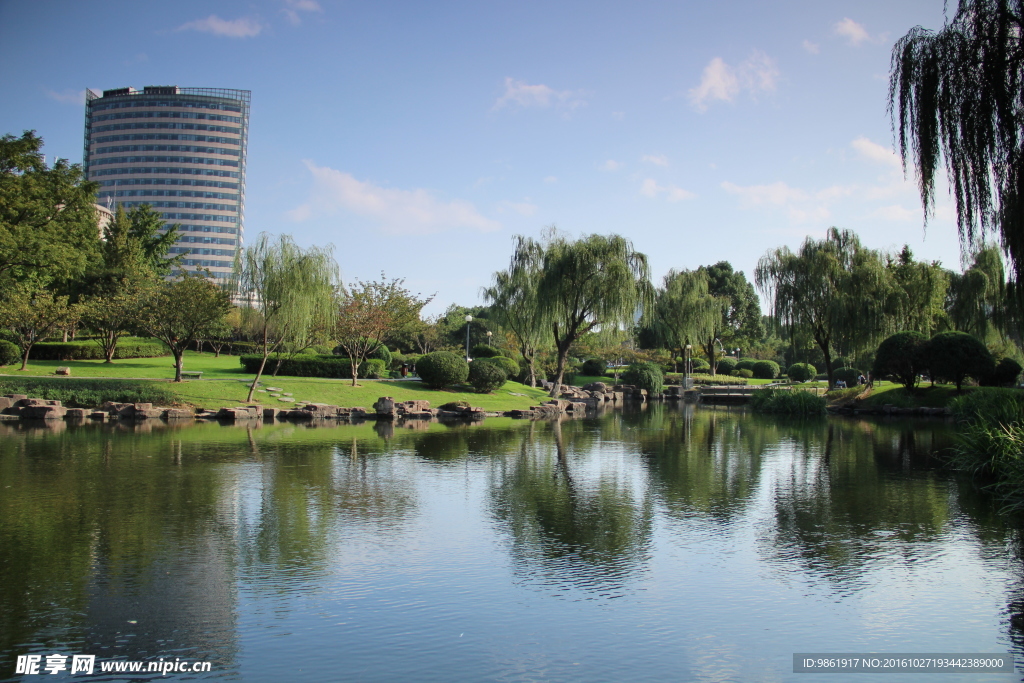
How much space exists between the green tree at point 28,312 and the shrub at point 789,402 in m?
33.2

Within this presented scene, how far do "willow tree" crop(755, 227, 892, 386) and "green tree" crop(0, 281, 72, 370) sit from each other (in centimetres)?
3629

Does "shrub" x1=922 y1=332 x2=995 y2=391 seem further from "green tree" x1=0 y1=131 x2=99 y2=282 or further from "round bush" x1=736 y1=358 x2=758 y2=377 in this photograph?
"green tree" x1=0 y1=131 x2=99 y2=282

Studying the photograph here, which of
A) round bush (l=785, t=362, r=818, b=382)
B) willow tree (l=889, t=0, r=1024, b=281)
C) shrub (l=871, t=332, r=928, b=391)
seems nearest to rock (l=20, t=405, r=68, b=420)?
willow tree (l=889, t=0, r=1024, b=281)

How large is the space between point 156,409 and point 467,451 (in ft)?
41.0

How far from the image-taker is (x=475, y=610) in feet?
20.8

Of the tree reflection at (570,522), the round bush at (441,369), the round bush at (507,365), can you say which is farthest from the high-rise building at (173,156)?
the tree reflection at (570,522)

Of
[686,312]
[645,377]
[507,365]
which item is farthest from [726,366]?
[507,365]

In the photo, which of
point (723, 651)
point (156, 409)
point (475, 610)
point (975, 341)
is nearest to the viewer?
point (723, 651)

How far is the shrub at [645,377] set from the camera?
4662cm

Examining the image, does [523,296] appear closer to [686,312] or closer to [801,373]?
[686,312]

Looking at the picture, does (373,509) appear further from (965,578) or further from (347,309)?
(347,309)

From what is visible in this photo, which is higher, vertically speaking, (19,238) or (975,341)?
(19,238)

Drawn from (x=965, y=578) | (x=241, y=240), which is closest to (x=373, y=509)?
(x=965, y=578)

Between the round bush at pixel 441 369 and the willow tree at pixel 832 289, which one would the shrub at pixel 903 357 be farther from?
the round bush at pixel 441 369
